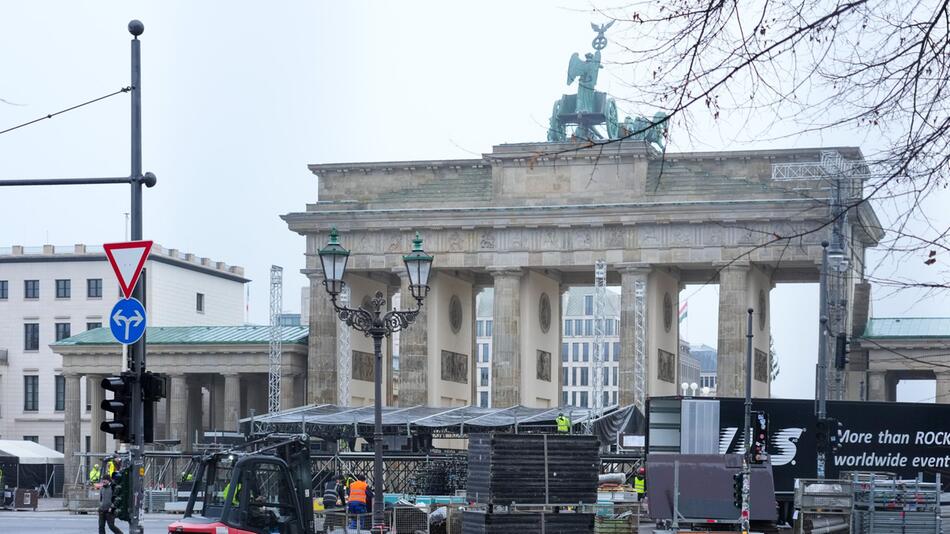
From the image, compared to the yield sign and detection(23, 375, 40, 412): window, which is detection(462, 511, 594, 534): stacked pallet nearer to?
the yield sign

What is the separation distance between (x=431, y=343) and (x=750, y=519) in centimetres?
4823

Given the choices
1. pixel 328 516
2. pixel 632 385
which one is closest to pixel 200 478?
pixel 328 516

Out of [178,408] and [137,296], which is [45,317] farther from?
[137,296]

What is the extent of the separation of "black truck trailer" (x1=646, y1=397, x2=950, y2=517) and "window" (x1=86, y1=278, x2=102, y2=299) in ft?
239

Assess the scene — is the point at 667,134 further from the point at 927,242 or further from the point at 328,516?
the point at 328,516

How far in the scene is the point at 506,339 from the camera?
264ft

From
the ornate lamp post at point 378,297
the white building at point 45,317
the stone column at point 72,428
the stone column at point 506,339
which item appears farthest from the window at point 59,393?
the ornate lamp post at point 378,297

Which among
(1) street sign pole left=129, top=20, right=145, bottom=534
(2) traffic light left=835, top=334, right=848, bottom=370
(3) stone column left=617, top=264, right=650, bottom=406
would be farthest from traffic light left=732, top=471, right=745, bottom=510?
(3) stone column left=617, top=264, right=650, bottom=406

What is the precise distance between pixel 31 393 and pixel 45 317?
16.2 ft

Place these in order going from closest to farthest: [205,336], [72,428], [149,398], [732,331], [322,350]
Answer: [149,398] → [732,331] → [322,350] → [72,428] → [205,336]

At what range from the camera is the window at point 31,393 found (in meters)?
107

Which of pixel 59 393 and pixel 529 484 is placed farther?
pixel 59 393

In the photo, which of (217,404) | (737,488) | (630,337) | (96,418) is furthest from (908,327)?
(737,488)

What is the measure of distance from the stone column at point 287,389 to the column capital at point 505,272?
43.3ft
